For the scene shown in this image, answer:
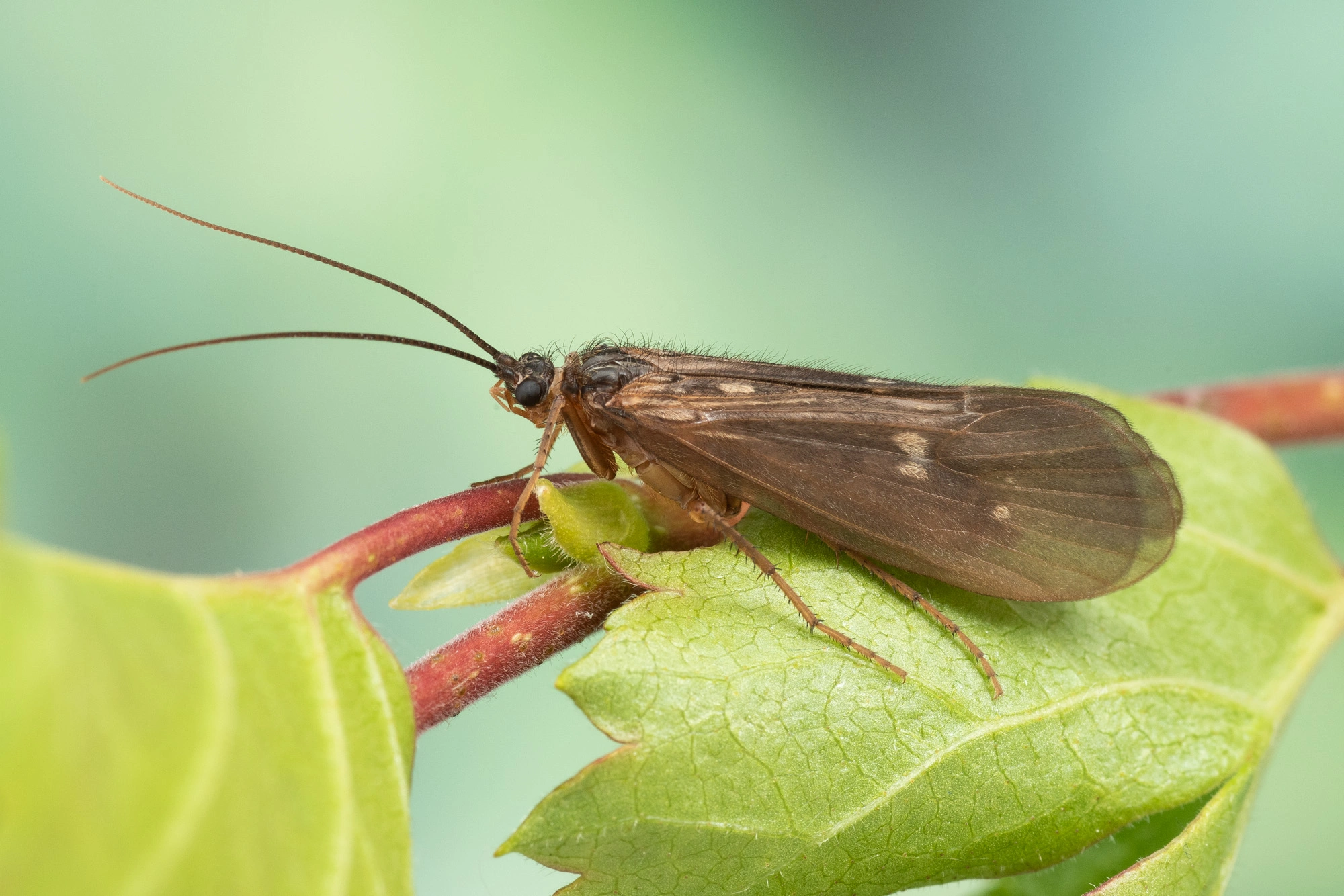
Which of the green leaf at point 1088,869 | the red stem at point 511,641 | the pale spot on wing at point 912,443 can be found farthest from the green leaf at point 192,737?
the green leaf at point 1088,869

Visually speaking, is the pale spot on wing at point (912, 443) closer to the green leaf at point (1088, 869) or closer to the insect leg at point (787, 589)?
the insect leg at point (787, 589)

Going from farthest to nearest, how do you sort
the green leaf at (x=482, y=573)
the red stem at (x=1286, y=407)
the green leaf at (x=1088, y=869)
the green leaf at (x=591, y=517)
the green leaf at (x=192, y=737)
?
1. the red stem at (x=1286, y=407)
2. the green leaf at (x=1088, y=869)
3. the green leaf at (x=482, y=573)
4. the green leaf at (x=591, y=517)
5. the green leaf at (x=192, y=737)

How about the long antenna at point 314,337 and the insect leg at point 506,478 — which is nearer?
the long antenna at point 314,337

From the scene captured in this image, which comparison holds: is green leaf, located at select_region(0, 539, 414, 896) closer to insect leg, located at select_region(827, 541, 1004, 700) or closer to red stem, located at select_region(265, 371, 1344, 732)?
red stem, located at select_region(265, 371, 1344, 732)

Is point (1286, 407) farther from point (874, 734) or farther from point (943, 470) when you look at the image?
point (874, 734)

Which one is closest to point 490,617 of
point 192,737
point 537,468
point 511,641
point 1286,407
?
point 511,641
